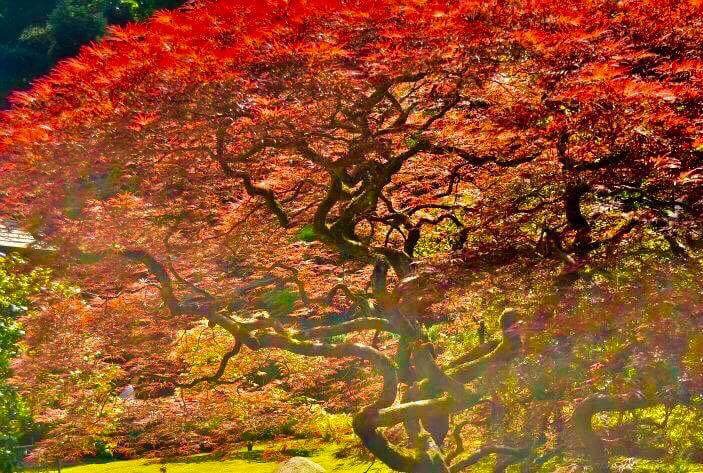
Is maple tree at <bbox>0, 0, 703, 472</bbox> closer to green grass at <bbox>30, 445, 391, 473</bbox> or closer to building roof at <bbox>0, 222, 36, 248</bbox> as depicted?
green grass at <bbox>30, 445, 391, 473</bbox>

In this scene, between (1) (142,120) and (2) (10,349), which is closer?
(1) (142,120)

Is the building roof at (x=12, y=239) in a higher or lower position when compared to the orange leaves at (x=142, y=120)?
lower

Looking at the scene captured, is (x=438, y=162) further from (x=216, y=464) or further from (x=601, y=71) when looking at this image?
(x=216, y=464)

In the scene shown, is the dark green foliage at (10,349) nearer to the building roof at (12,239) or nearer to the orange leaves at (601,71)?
the building roof at (12,239)

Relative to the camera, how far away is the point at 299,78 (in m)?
5.93

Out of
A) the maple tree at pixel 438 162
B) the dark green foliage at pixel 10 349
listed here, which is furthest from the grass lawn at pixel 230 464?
the maple tree at pixel 438 162

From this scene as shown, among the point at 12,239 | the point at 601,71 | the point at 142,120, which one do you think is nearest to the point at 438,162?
the point at 601,71

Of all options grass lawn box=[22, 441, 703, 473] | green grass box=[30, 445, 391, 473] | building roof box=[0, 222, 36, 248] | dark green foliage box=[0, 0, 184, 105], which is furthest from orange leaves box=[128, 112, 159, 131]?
dark green foliage box=[0, 0, 184, 105]

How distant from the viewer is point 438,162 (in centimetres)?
830

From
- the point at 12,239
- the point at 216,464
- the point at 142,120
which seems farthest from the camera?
the point at 12,239

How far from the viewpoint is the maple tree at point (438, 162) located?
227 inches

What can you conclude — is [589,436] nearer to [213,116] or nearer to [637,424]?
[637,424]

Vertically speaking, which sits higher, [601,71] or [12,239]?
[601,71]

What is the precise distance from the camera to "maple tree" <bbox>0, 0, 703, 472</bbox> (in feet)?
18.9
